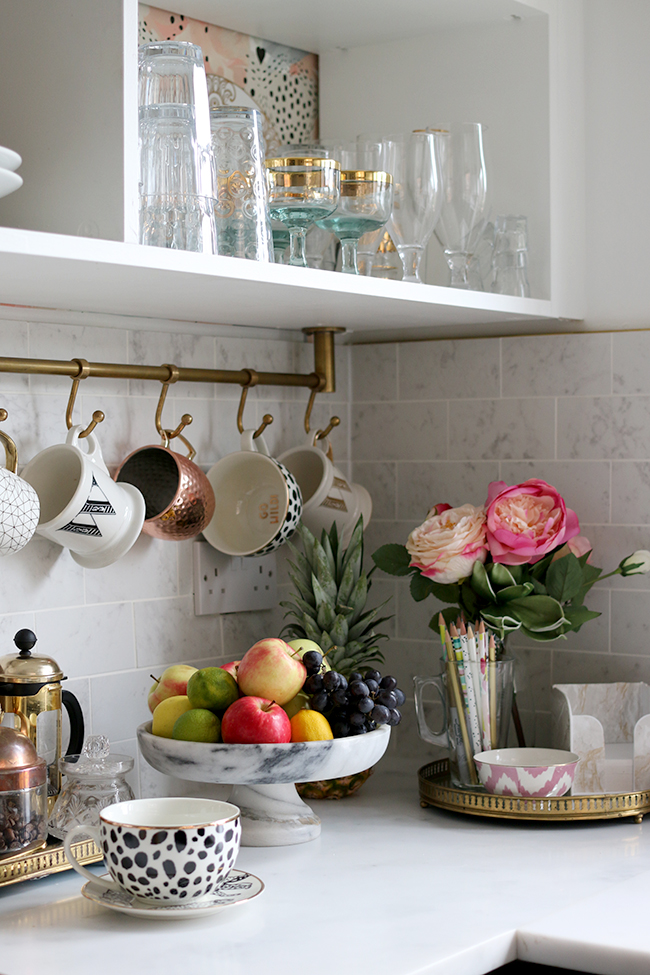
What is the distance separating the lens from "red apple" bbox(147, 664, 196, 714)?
1471 mm

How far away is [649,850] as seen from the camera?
141 centimetres

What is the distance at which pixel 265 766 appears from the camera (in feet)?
4.33

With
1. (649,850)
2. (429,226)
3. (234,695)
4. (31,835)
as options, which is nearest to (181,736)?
(234,695)

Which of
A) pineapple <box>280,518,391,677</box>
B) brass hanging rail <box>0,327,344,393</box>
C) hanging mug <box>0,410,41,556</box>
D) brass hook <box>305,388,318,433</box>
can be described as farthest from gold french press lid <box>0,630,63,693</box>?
brass hook <box>305,388,318,433</box>

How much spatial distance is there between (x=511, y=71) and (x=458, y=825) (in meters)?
1.05

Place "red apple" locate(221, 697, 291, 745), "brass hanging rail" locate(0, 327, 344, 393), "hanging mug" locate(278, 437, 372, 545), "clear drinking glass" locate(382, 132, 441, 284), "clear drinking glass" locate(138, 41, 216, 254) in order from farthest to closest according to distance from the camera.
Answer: "hanging mug" locate(278, 437, 372, 545) < "clear drinking glass" locate(382, 132, 441, 284) < "brass hanging rail" locate(0, 327, 344, 393) < "red apple" locate(221, 697, 291, 745) < "clear drinking glass" locate(138, 41, 216, 254)

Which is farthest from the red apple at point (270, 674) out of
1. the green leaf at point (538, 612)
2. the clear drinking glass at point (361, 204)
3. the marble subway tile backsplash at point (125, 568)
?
the clear drinking glass at point (361, 204)

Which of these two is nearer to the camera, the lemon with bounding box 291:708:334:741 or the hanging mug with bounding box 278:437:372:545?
the lemon with bounding box 291:708:334:741

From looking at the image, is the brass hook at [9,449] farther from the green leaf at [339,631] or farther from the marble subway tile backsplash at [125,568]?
the green leaf at [339,631]

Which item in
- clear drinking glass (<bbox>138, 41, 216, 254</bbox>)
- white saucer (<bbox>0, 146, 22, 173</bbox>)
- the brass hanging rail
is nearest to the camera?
white saucer (<bbox>0, 146, 22, 173</bbox>)

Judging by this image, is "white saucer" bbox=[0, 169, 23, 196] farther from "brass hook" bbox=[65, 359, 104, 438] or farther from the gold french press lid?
the gold french press lid

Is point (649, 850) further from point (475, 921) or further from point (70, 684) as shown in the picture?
point (70, 684)

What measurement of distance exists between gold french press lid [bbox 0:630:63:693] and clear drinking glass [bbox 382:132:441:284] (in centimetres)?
66

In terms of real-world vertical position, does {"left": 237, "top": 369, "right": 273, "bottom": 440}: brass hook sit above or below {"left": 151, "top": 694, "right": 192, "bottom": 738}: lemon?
above
